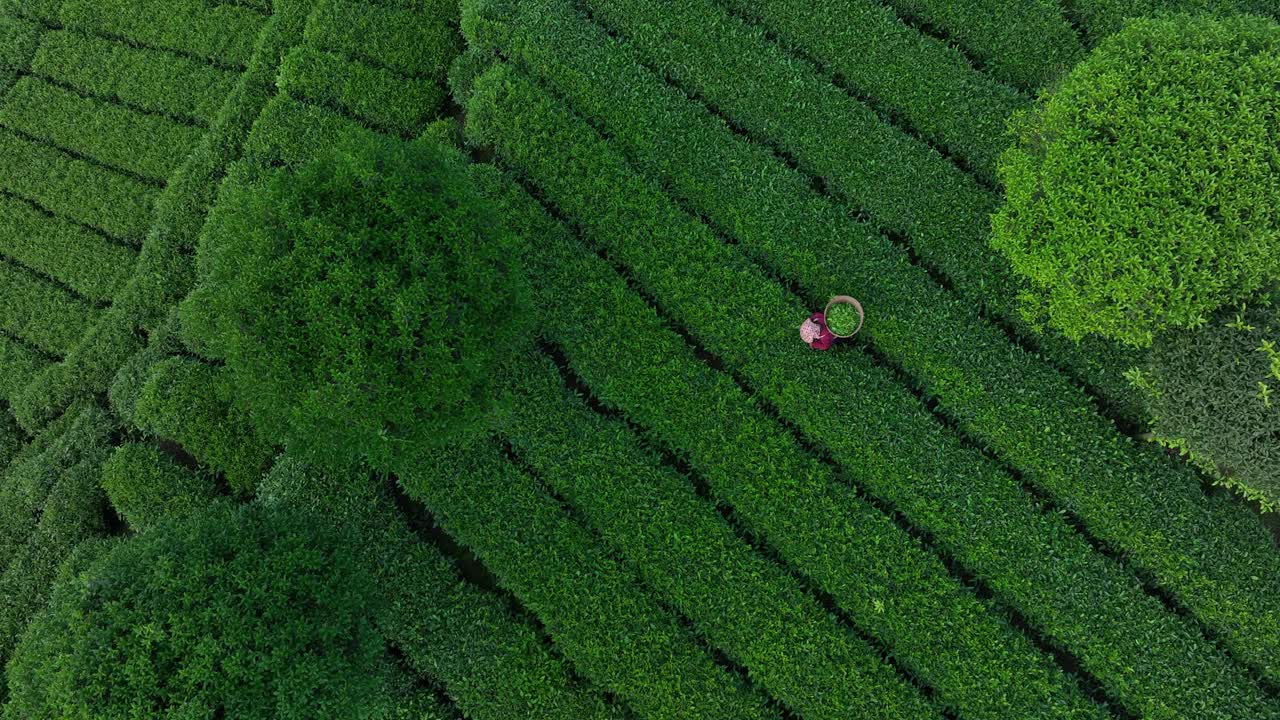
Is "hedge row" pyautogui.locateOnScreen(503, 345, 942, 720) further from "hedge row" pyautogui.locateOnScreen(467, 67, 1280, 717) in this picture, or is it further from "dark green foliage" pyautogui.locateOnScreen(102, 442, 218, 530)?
"dark green foliage" pyautogui.locateOnScreen(102, 442, 218, 530)

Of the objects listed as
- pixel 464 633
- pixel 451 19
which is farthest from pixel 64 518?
pixel 451 19

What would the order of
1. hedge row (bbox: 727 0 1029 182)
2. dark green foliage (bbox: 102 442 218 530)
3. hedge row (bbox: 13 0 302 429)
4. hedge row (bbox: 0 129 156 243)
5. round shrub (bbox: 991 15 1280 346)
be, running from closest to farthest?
round shrub (bbox: 991 15 1280 346) < hedge row (bbox: 727 0 1029 182) < dark green foliage (bbox: 102 442 218 530) < hedge row (bbox: 13 0 302 429) < hedge row (bbox: 0 129 156 243)

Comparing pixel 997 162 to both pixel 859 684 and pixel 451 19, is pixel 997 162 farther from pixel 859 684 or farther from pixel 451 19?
pixel 451 19

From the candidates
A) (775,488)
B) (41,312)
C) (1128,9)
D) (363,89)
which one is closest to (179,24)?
(363,89)

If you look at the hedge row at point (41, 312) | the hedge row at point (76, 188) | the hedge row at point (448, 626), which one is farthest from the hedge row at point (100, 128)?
the hedge row at point (448, 626)

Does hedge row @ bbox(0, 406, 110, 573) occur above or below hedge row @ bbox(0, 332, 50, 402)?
below

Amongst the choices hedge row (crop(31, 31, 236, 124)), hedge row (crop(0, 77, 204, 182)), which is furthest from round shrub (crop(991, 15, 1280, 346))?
hedge row (crop(0, 77, 204, 182))

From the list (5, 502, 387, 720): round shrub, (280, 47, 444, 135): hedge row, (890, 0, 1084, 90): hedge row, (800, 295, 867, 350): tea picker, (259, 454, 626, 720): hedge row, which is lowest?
(5, 502, 387, 720): round shrub
